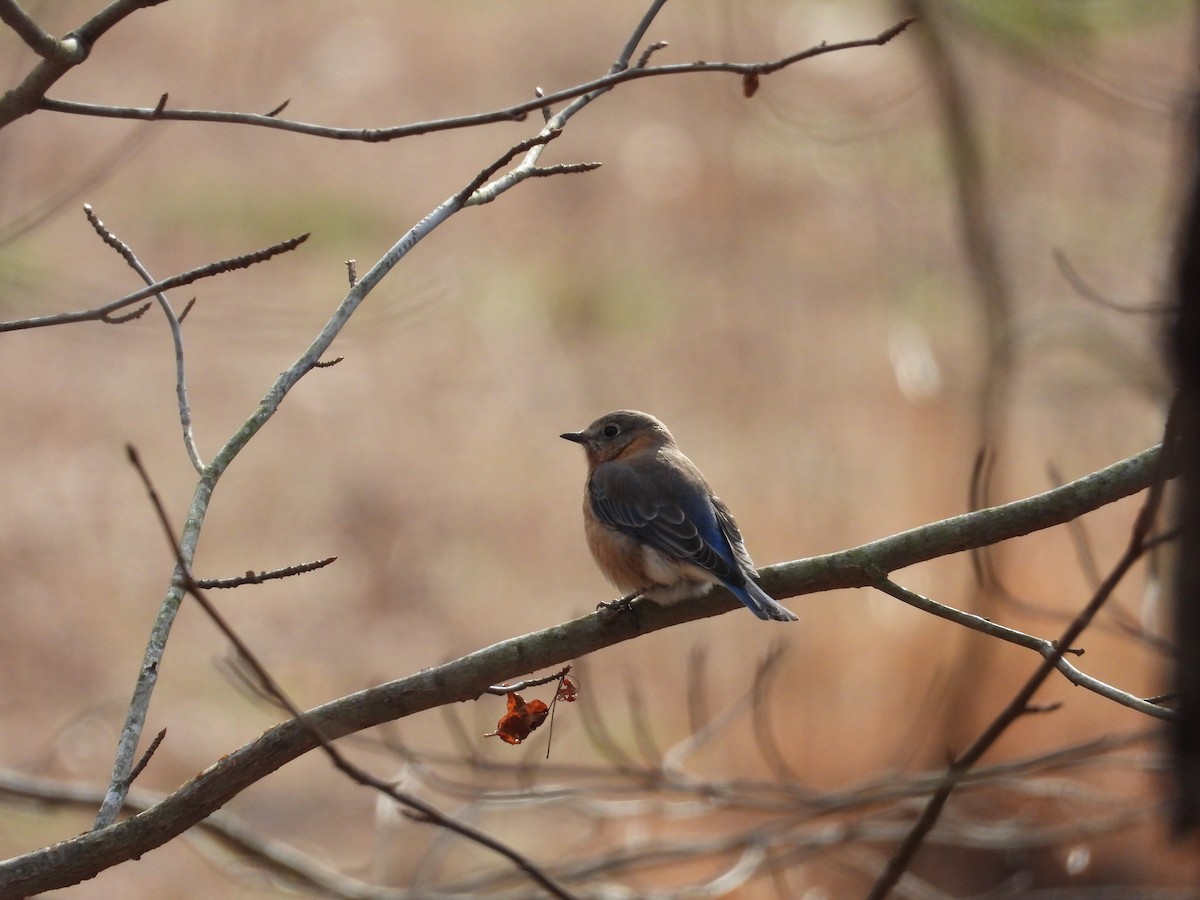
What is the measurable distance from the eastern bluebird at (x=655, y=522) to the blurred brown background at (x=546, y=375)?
6.40 ft

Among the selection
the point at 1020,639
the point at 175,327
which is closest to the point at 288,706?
the point at 175,327

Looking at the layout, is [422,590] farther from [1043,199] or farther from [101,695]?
[1043,199]

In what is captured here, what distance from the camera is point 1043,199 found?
988 cm

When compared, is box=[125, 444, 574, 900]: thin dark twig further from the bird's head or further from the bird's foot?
the bird's head

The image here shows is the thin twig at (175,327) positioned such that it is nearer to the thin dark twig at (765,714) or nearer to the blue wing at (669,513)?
the blue wing at (669,513)

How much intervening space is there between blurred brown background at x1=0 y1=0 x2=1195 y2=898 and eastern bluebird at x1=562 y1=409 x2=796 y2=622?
195 cm

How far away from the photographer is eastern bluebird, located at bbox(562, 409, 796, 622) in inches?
157

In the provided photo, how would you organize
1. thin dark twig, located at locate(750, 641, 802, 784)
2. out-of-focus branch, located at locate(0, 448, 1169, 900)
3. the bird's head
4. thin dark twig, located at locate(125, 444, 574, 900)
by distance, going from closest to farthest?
thin dark twig, located at locate(125, 444, 574, 900) < out-of-focus branch, located at locate(0, 448, 1169, 900) < thin dark twig, located at locate(750, 641, 802, 784) < the bird's head

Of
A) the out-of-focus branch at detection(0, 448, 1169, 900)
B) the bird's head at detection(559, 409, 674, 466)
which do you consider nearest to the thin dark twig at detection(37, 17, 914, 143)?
the out-of-focus branch at detection(0, 448, 1169, 900)

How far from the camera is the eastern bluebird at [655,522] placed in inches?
157

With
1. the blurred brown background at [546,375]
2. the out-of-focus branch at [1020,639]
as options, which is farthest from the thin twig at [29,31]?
the blurred brown background at [546,375]

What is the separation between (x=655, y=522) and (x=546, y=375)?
5.07 m

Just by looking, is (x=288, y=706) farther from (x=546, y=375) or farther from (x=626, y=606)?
(x=546, y=375)

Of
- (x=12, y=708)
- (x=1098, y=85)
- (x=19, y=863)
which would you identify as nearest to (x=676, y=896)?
(x=19, y=863)
